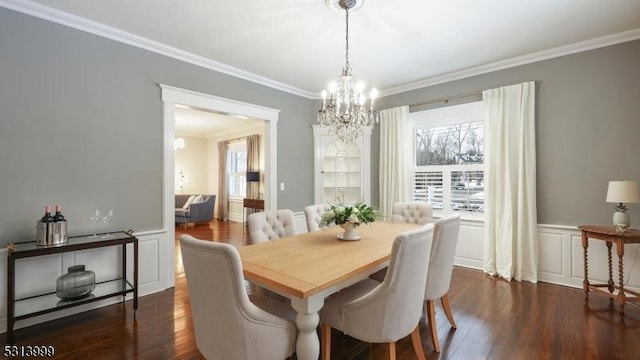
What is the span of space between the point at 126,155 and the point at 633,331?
4708 mm

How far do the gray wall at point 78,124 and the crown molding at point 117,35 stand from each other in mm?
51

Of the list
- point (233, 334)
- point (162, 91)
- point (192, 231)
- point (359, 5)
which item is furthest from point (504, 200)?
point (192, 231)

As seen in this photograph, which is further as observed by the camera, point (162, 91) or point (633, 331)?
point (162, 91)

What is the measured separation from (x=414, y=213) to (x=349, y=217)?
1268 millimetres

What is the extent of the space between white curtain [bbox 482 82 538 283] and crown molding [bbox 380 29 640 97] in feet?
1.00

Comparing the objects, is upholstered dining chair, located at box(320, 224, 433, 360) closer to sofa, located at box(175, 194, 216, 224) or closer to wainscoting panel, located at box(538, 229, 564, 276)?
wainscoting panel, located at box(538, 229, 564, 276)

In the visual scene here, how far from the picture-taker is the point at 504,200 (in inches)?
139

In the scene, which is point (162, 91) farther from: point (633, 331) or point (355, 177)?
point (633, 331)

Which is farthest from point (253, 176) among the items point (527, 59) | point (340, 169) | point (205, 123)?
point (527, 59)

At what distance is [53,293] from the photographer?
249 centimetres

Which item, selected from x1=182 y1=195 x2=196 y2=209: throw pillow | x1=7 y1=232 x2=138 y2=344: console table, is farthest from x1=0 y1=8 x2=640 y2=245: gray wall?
x1=182 y1=195 x2=196 y2=209: throw pillow

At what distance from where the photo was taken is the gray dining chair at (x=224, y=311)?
4.12 feet

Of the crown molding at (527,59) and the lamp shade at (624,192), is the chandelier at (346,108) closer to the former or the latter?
the crown molding at (527,59)

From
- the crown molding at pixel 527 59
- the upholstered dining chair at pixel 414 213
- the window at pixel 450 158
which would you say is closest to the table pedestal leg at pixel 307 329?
the upholstered dining chair at pixel 414 213
